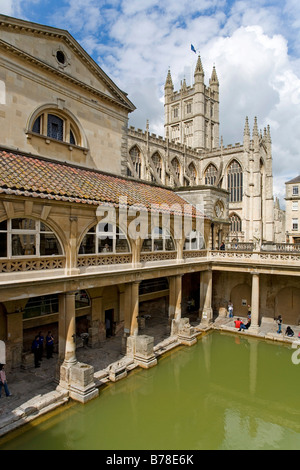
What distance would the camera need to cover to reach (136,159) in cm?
5238

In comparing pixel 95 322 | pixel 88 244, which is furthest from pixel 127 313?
pixel 88 244

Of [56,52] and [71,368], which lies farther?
[56,52]

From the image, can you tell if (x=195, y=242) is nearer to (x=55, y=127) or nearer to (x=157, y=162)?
(x=55, y=127)

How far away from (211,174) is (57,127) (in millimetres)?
50313

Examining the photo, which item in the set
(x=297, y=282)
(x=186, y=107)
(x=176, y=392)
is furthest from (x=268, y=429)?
(x=186, y=107)

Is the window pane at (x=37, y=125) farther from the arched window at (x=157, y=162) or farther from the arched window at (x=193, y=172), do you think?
the arched window at (x=193, y=172)

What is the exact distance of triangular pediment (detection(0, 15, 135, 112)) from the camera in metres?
15.6

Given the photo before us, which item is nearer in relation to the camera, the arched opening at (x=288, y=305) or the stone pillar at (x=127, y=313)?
the stone pillar at (x=127, y=313)

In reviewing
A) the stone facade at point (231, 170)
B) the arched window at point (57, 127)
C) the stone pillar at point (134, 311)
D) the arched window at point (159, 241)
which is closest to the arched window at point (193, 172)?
the stone facade at point (231, 170)

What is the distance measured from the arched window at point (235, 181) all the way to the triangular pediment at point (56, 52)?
1693 inches

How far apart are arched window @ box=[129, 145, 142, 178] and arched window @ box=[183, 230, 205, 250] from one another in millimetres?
29793

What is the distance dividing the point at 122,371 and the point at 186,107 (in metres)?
75.2

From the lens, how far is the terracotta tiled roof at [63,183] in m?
12.4
